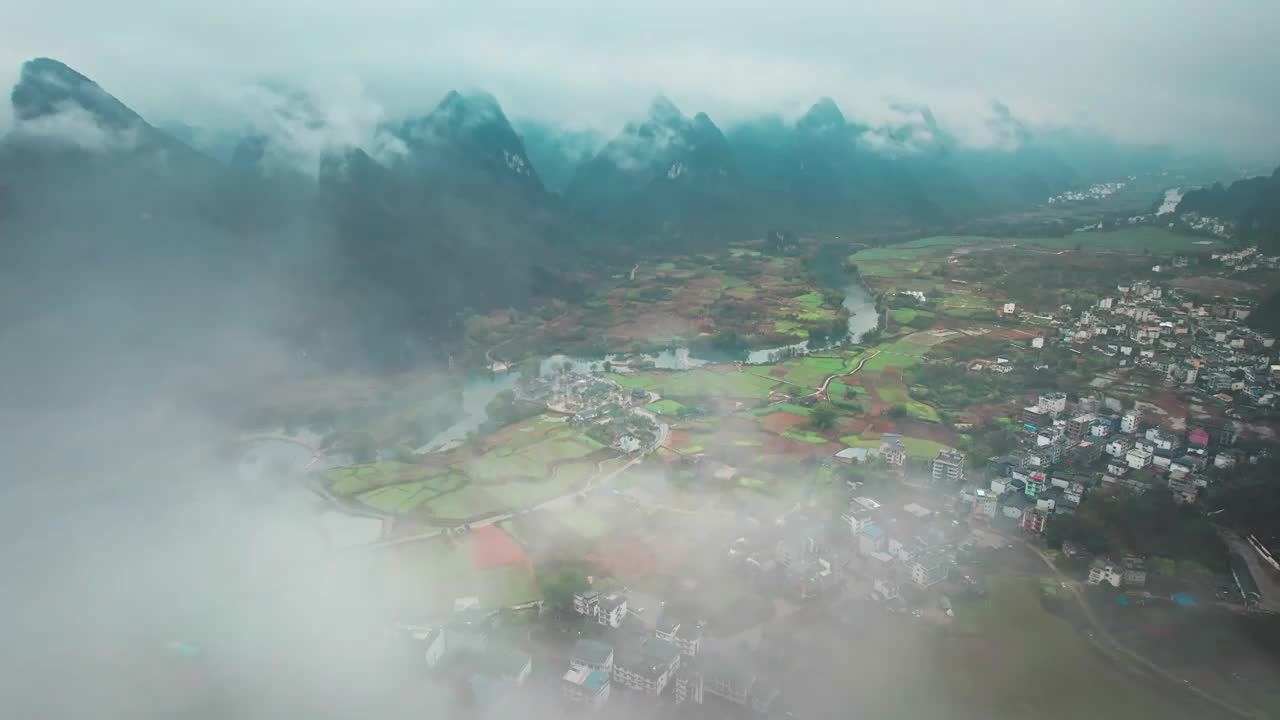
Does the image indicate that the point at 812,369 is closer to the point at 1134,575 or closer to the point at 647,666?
the point at 1134,575

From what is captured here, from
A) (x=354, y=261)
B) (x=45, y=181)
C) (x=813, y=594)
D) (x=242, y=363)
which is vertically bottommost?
(x=813, y=594)

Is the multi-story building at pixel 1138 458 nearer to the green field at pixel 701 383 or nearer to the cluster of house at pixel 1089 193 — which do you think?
the green field at pixel 701 383

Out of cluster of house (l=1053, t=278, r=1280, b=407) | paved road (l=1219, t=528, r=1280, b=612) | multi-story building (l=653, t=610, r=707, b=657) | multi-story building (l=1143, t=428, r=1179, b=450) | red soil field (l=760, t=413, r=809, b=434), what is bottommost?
paved road (l=1219, t=528, r=1280, b=612)

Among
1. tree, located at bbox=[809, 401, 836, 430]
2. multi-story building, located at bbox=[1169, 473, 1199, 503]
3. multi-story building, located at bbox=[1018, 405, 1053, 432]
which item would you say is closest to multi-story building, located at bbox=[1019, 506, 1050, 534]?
multi-story building, located at bbox=[1169, 473, 1199, 503]

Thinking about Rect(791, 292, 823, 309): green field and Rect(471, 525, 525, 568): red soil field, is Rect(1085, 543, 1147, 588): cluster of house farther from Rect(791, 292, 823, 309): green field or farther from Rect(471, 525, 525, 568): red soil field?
Rect(791, 292, 823, 309): green field

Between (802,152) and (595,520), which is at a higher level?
(802,152)

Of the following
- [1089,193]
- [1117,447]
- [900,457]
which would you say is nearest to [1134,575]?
[1117,447]

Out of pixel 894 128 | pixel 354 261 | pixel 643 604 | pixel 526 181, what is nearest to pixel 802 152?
pixel 894 128

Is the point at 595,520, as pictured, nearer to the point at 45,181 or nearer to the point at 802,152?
the point at 45,181
